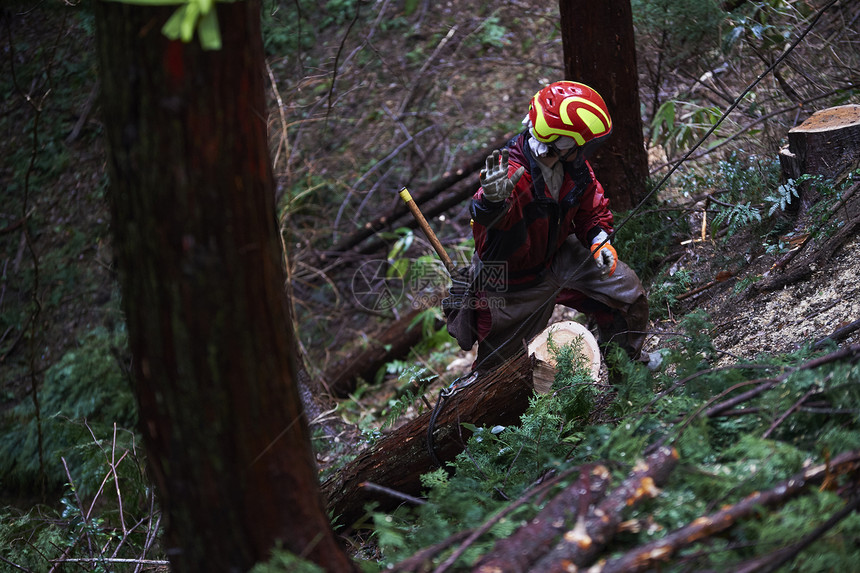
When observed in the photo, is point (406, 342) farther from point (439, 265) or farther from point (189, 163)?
point (189, 163)

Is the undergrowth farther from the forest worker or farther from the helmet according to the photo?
the helmet

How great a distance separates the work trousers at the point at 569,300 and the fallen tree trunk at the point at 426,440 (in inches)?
17.6

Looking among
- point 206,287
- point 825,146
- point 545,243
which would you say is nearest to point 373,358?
point 545,243

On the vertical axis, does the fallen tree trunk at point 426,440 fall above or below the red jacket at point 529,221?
below

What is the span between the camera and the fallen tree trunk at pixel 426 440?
3414mm

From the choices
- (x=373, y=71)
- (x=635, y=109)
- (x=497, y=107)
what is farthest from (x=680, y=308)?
(x=373, y=71)

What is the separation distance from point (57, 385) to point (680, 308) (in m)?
6.01

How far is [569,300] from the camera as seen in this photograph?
4145mm

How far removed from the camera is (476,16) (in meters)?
10.1

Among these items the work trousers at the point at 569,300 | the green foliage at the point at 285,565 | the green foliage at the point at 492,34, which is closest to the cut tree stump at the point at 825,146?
the work trousers at the point at 569,300

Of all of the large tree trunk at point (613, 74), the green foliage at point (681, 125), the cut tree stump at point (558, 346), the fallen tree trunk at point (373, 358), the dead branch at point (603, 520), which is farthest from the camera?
the fallen tree trunk at point (373, 358)

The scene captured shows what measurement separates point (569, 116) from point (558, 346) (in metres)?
1.42

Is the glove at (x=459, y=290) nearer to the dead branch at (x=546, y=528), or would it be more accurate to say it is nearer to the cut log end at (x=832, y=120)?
the dead branch at (x=546, y=528)

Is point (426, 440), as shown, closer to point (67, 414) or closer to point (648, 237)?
point (648, 237)
